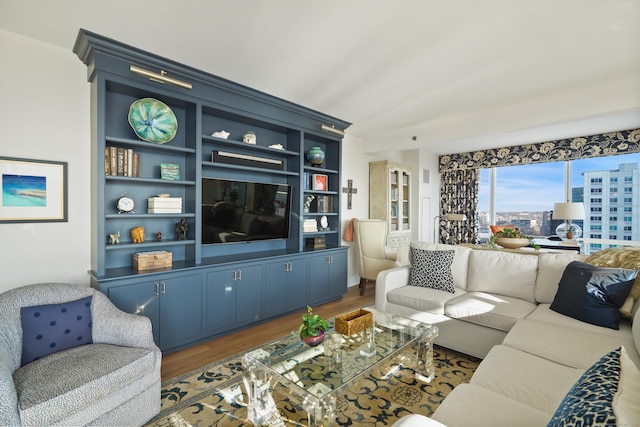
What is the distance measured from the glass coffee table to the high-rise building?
4950 mm

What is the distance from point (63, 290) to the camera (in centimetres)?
202

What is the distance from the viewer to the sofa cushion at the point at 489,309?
2.40 m

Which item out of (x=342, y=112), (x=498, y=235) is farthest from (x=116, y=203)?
(x=498, y=235)

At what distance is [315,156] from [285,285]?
1.75 meters

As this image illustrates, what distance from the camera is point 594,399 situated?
78 centimetres

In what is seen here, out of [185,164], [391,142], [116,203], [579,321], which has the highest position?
[391,142]

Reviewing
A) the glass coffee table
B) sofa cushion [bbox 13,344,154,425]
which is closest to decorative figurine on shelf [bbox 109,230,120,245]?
sofa cushion [bbox 13,344,154,425]

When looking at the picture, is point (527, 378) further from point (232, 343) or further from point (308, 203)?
point (308, 203)

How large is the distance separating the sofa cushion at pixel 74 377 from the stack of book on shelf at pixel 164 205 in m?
1.28

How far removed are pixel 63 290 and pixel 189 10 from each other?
202cm

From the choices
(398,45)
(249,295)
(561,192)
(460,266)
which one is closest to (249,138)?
(249,295)

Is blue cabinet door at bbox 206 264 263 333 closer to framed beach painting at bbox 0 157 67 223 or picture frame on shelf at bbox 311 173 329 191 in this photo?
framed beach painting at bbox 0 157 67 223

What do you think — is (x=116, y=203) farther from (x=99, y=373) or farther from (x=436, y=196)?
(x=436, y=196)

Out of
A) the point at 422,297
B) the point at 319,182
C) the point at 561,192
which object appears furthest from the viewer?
the point at 561,192
